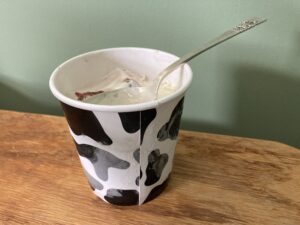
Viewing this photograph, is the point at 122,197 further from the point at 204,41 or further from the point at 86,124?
the point at 204,41

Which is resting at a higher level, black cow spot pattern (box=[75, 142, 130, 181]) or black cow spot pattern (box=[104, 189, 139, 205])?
black cow spot pattern (box=[75, 142, 130, 181])

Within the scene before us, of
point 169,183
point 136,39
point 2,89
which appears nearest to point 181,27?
point 136,39

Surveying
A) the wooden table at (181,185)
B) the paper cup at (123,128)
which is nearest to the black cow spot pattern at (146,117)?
the paper cup at (123,128)

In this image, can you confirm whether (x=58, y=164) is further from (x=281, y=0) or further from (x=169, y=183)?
(x=281, y=0)

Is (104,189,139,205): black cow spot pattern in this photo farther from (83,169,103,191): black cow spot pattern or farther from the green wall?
the green wall

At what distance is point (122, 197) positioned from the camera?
1.35ft

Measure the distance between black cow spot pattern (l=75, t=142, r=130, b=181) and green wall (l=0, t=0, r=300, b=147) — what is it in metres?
0.21

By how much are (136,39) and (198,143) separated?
164 mm

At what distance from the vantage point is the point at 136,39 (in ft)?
1.77

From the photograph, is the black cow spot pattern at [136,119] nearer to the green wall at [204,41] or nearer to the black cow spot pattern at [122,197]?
the black cow spot pattern at [122,197]

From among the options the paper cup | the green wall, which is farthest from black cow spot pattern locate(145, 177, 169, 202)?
the green wall

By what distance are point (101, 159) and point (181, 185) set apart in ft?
0.34

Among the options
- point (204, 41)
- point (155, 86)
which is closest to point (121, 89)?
point (155, 86)

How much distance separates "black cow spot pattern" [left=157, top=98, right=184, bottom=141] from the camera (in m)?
0.38
